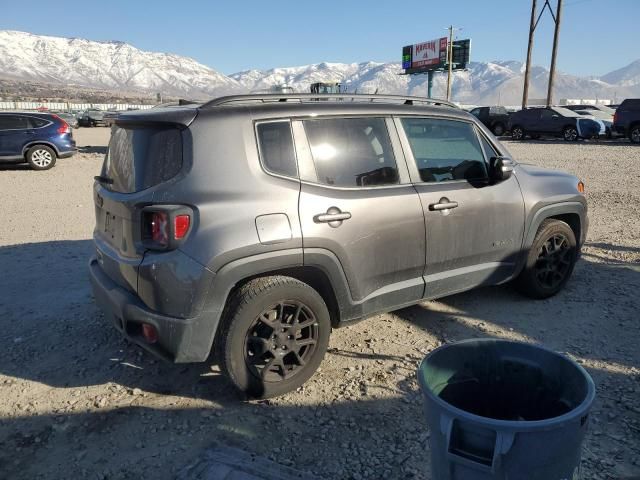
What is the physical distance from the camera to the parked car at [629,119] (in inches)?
776

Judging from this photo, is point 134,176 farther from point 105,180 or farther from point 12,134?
point 12,134

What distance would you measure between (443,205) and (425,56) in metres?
61.7

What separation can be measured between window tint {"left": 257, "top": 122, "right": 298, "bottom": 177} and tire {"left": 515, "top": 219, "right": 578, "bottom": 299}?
2452mm

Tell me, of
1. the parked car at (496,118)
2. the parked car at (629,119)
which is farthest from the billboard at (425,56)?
the parked car at (629,119)

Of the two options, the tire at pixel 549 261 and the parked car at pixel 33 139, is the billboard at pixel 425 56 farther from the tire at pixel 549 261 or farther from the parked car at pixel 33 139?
the tire at pixel 549 261

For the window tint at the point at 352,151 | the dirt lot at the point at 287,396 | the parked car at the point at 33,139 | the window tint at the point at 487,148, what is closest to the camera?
the dirt lot at the point at 287,396

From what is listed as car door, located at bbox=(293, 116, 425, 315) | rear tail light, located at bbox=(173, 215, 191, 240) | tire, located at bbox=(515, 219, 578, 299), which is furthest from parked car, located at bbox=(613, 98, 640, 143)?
rear tail light, located at bbox=(173, 215, 191, 240)

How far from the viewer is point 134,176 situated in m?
3.02

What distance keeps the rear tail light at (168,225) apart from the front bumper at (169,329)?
0.39 m

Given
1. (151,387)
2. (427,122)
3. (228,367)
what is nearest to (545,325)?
(427,122)

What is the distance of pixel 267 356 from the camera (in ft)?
10.3

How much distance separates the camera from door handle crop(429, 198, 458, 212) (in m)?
3.63

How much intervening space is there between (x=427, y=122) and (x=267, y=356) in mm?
2107

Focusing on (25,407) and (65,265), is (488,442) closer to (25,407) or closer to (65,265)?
(25,407)
